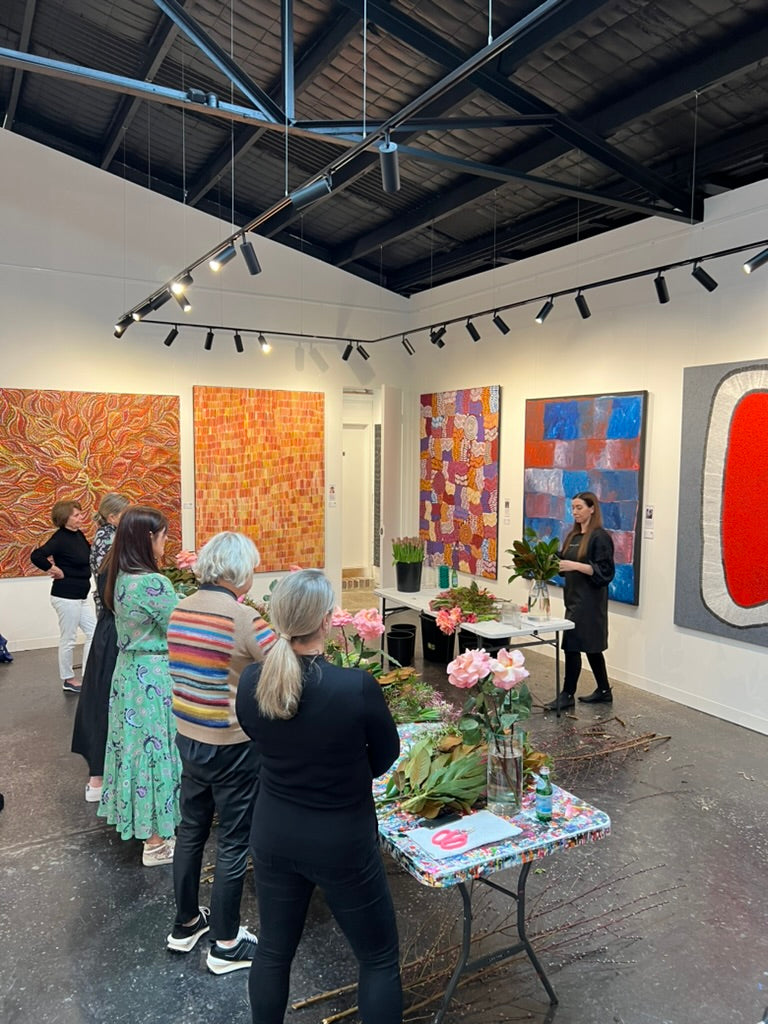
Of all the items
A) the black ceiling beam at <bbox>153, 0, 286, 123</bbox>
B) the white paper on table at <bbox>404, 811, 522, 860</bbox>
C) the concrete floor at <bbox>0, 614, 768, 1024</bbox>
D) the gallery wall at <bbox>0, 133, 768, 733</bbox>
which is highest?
the black ceiling beam at <bbox>153, 0, 286, 123</bbox>

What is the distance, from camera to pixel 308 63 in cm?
475

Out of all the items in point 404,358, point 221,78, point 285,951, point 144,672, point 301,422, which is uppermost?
point 221,78

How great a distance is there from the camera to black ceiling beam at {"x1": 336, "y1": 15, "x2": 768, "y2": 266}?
3.72m

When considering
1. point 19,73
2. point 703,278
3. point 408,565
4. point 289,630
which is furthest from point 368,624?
point 19,73

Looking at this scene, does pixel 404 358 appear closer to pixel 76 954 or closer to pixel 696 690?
pixel 696 690

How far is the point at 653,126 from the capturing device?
4789mm

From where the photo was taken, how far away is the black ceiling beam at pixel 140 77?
480cm

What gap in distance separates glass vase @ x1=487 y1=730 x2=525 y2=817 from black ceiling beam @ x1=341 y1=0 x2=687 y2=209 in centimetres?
335

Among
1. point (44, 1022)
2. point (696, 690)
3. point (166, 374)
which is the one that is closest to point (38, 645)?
point (166, 374)

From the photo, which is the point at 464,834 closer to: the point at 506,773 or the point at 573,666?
the point at 506,773

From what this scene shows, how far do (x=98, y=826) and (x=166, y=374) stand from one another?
15.6 ft

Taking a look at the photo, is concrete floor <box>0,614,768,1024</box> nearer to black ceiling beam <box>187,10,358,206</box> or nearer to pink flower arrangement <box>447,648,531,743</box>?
pink flower arrangement <box>447,648,531,743</box>

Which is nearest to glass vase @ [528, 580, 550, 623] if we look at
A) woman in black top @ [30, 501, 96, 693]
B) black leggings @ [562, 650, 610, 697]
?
black leggings @ [562, 650, 610, 697]

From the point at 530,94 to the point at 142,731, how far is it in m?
4.27
